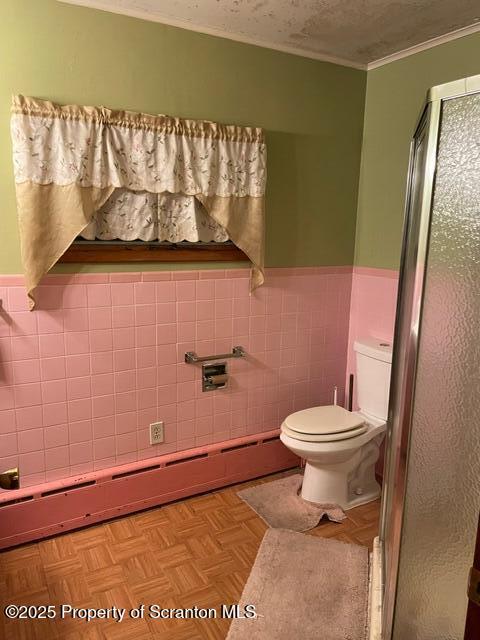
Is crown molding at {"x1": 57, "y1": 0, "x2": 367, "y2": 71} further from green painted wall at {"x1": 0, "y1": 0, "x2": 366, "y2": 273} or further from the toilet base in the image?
the toilet base

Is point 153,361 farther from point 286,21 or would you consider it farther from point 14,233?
point 286,21

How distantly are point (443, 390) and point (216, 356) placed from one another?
5.13 ft

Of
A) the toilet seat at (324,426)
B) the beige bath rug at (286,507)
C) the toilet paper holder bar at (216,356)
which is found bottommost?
the beige bath rug at (286,507)

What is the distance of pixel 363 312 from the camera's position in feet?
9.41

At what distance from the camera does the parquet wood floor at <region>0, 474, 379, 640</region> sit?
1.75 m

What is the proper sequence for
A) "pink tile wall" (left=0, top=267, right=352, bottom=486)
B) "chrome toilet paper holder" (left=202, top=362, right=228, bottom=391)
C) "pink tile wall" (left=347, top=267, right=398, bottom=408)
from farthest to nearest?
"pink tile wall" (left=347, top=267, right=398, bottom=408), "chrome toilet paper holder" (left=202, top=362, right=228, bottom=391), "pink tile wall" (left=0, top=267, right=352, bottom=486)

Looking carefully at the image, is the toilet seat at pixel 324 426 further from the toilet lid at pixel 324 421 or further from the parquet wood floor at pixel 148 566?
the parquet wood floor at pixel 148 566

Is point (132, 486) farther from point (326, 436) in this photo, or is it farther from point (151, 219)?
point (151, 219)

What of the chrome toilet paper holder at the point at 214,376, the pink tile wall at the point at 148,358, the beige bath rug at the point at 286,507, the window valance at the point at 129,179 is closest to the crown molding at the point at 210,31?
the window valance at the point at 129,179

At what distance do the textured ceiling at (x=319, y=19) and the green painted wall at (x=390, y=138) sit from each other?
117mm

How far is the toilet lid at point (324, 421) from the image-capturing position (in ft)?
7.83

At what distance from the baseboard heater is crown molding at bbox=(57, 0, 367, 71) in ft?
6.67

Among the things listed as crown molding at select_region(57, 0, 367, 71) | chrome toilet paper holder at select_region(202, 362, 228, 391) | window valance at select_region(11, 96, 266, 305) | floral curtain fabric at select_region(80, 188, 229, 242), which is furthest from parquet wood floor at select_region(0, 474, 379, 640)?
crown molding at select_region(57, 0, 367, 71)

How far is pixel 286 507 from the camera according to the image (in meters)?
2.48
